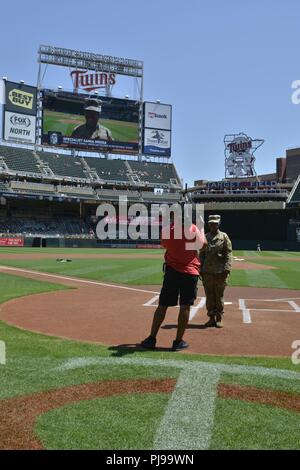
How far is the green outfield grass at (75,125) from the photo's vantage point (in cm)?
5838

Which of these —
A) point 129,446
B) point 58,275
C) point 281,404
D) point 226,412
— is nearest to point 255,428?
point 226,412

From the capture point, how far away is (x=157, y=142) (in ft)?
213

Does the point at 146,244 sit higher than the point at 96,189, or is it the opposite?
the point at 96,189

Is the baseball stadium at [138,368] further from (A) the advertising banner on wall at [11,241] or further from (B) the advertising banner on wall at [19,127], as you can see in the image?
(B) the advertising banner on wall at [19,127]

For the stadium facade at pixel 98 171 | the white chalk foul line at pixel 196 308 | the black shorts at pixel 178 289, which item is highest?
the stadium facade at pixel 98 171

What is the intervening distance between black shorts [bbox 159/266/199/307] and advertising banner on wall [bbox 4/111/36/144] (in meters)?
Answer: 53.1

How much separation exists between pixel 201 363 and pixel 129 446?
2.36 metres

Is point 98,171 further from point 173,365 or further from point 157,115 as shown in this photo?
point 173,365

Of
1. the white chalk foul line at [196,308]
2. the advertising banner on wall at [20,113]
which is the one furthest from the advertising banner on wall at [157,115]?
the white chalk foul line at [196,308]

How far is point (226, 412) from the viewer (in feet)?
13.3

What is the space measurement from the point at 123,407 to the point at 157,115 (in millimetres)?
62740

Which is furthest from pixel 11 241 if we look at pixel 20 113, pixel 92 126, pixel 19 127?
pixel 92 126

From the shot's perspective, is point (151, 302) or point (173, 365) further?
point (151, 302)

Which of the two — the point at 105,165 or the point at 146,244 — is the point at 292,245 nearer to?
the point at 146,244
